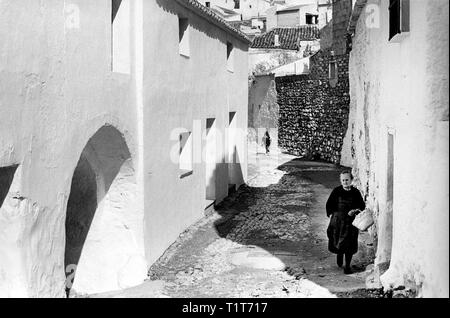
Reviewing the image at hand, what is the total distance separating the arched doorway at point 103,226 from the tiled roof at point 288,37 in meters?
26.0

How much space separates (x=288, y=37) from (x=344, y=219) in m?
29.5

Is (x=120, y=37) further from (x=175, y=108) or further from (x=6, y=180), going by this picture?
(x=6, y=180)

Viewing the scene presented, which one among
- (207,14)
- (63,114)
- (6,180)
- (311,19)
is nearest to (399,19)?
(63,114)

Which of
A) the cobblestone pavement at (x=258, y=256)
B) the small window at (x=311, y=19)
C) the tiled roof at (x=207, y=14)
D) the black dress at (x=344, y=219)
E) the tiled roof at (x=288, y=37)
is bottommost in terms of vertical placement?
the cobblestone pavement at (x=258, y=256)

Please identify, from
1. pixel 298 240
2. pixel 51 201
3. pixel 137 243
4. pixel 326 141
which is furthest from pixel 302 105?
pixel 51 201

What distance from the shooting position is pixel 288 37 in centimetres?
3656

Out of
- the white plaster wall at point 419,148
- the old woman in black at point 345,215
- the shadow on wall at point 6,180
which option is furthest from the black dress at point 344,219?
the shadow on wall at point 6,180

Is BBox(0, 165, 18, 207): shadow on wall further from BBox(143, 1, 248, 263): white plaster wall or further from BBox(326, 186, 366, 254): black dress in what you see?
BBox(326, 186, 366, 254): black dress

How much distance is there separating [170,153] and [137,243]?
2.26 meters

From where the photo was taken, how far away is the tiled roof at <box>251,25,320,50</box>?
35.0m

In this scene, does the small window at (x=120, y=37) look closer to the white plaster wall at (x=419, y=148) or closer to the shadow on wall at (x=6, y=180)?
the shadow on wall at (x=6, y=180)

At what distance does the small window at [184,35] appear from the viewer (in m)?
12.1

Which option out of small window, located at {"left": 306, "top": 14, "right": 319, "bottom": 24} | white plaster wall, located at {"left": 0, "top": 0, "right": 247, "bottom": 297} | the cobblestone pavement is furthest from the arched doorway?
small window, located at {"left": 306, "top": 14, "right": 319, "bottom": 24}
